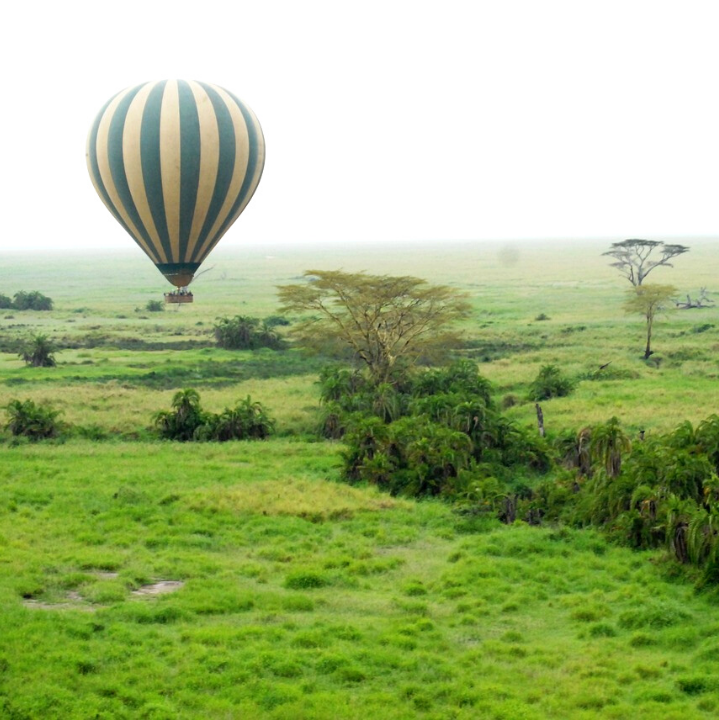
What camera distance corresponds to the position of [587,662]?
48.3ft

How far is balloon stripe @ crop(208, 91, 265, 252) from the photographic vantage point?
30203mm

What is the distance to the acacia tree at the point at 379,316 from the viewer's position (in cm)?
3738

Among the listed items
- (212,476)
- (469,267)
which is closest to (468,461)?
(212,476)

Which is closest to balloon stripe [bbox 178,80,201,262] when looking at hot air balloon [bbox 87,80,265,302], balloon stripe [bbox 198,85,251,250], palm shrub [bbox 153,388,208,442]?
hot air balloon [bbox 87,80,265,302]

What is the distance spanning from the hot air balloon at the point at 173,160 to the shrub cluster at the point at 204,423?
171 inches

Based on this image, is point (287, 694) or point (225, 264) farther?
point (225, 264)

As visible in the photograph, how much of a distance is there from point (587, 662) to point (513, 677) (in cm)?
122

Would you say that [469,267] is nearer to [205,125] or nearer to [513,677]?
[205,125]

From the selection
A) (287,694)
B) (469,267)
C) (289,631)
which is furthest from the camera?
(469,267)

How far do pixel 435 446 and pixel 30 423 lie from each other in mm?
13511

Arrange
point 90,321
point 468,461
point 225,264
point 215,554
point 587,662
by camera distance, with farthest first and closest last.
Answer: point 225,264
point 90,321
point 468,461
point 215,554
point 587,662

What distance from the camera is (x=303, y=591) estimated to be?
1819 cm

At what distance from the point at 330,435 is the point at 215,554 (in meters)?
12.4

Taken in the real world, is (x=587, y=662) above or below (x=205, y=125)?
below
